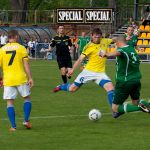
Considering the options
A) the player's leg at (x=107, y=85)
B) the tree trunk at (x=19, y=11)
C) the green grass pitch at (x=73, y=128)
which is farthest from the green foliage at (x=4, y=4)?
the player's leg at (x=107, y=85)

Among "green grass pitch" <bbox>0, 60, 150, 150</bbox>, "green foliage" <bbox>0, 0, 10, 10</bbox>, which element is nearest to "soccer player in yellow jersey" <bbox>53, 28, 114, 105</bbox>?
"green grass pitch" <bbox>0, 60, 150, 150</bbox>

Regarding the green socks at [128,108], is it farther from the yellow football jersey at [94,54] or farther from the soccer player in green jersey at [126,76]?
the yellow football jersey at [94,54]

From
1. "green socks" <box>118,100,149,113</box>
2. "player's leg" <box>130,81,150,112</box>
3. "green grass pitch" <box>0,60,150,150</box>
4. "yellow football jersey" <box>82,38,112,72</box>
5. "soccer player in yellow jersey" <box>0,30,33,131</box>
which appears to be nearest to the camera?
"green grass pitch" <box>0,60,150,150</box>

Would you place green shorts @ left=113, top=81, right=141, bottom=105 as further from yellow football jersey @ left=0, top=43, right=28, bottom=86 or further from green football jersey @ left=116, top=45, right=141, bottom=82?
yellow football jersey @ left=0, top=43, right=28, bottom=86

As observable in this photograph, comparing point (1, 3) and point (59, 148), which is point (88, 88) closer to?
point (59, 148)

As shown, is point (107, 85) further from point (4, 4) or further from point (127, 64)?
point (4, 4)

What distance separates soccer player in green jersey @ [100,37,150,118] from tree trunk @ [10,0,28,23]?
4707cm

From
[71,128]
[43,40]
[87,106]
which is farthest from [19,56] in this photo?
[43,40]

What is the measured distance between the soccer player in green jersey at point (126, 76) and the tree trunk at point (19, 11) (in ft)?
154

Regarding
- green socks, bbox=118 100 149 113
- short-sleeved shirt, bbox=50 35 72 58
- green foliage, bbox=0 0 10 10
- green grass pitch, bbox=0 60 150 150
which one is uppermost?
green foliage, bbox=0 0 10 10

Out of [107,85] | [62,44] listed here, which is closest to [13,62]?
[107,85]

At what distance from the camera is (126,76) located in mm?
12922

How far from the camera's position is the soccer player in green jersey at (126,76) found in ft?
41.8

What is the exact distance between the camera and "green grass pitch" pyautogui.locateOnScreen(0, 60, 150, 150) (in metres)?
11.0
